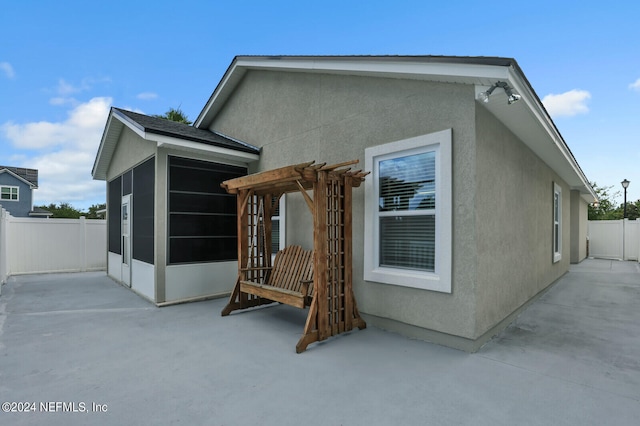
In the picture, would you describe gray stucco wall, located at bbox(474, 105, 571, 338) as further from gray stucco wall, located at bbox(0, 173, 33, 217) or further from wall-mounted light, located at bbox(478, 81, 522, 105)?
gray stucco wall, located at bbox(0, 173, 33, 217)

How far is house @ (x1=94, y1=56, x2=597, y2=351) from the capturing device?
3.58 metres

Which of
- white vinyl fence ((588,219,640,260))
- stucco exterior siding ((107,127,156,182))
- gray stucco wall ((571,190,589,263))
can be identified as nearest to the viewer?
stucco exterior siding ((107,127,156,182))

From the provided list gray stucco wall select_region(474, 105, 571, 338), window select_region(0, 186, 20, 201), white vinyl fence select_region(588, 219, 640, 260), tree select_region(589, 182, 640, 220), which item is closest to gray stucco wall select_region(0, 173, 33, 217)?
window select_region(0, 186, 20, 201)

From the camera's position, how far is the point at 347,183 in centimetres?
430

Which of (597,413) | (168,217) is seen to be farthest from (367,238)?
(168,217)

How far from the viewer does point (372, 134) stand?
4520mm

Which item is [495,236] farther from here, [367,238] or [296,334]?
[296,334]

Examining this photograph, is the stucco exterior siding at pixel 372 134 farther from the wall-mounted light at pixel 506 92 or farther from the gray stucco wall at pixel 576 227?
the gray stucco wall at pixel 576 227

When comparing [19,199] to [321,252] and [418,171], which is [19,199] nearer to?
[321,252]

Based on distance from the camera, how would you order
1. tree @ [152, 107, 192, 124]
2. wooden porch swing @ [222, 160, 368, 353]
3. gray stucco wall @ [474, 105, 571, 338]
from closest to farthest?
gray stucco wall @ [474, 105, 571, 338] < wooden porch swing @ [222, 160, 368, 353] < tree @ [152, 107, 192, 124]

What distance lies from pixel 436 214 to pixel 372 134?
4.97 ft

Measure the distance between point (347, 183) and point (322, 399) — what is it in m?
2.64

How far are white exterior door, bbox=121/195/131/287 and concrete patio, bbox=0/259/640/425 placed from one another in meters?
2.19

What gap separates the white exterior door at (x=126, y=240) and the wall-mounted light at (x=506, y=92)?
7.37 meters
